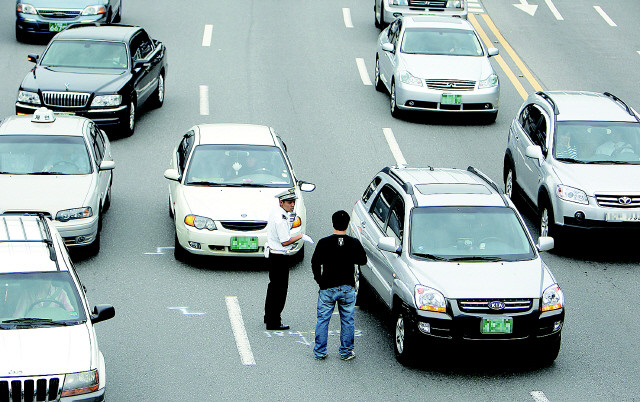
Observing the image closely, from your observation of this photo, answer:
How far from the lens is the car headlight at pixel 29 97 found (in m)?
19.8

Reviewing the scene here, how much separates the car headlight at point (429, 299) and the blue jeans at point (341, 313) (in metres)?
0.74

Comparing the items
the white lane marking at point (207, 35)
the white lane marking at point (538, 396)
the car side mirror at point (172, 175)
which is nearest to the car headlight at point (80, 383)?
the white lane marking at point (538, 396)

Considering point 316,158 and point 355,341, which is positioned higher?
point 355,341

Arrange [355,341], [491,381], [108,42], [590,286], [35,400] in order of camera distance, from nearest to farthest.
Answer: [35,400]
[491,381]
[355,341]
[590,286]
[108,42]

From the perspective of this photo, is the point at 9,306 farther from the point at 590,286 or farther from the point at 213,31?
the point at 213,31

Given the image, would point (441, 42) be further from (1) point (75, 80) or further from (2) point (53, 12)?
(2) point (53, 12)

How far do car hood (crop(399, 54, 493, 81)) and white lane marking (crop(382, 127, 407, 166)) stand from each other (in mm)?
1334

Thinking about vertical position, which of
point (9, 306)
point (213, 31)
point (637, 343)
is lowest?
point (213, 31)

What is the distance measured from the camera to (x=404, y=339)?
37.1 feet

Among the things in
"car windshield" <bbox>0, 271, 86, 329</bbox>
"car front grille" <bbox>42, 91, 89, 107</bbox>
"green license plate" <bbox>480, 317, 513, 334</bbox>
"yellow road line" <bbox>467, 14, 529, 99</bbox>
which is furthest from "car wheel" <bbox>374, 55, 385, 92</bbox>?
"car windshield" <bbox>0, 271, 86, 329</bbox>

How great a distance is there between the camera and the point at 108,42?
70.3ft

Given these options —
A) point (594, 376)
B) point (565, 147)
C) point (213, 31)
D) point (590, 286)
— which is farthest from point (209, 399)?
point (213, 31)

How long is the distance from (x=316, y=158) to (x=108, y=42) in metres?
4.99

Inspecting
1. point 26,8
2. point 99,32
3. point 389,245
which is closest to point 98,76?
point 99,32
